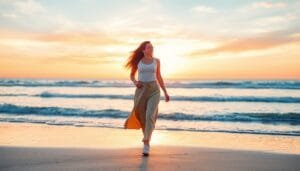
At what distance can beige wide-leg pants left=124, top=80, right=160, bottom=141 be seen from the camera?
6.93 metres

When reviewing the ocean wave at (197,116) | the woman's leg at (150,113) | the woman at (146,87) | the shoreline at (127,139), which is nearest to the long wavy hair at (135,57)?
the woman at (146,87)

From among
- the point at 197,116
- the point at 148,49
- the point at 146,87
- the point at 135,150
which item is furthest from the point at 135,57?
the point at 197,116

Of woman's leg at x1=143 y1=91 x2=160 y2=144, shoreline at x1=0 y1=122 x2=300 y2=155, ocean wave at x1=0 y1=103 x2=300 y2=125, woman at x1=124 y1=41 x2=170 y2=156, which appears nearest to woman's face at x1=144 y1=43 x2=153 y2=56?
woman at x1=124 y1=41 x2=170 y2=156

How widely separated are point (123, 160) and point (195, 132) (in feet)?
16.9

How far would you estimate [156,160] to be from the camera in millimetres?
6262

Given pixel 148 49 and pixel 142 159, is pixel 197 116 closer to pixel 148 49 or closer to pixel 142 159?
pixel 148 49

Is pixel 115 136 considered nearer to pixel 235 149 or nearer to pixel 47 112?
pixel 235 149

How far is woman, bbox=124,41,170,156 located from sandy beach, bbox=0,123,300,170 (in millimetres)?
589

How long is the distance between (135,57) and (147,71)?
0.40 m

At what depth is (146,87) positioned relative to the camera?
7.00 m

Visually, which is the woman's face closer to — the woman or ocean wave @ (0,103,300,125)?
the woman

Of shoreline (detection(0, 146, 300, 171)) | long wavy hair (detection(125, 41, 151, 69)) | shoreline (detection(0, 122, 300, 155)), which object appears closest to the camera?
shoreline (detection(0, 146, 300, 171))

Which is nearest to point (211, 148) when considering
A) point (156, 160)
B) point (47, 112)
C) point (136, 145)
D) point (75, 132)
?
point (136, 145)

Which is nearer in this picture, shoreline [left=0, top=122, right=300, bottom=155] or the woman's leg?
the woman's leg
